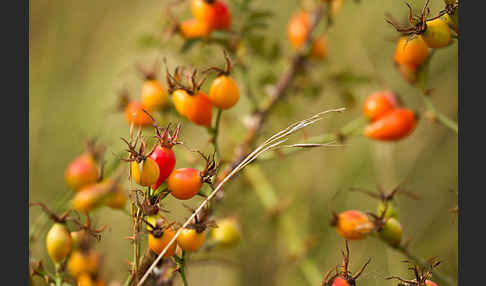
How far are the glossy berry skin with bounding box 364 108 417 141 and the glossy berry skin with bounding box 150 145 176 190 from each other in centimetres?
69

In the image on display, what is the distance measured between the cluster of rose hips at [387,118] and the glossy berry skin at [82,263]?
0.81 meters

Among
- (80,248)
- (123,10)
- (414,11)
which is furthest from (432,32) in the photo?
(123,10)

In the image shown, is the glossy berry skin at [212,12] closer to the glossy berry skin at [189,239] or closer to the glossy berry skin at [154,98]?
the glossy berry skin at [154,98]

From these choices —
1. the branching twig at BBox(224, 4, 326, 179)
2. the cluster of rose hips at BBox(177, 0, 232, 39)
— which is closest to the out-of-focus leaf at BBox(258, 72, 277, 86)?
the branching twig at BBox(224, 4, 326, 179)

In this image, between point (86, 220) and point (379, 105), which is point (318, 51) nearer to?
point (379, 105)

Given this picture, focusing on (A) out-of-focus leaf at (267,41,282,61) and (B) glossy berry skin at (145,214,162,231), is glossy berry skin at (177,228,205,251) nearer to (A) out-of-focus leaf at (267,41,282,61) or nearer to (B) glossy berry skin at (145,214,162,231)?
(B) glossy berry skin at (145,214,162,231)

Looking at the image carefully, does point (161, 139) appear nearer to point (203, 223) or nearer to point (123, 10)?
point (203, 223)

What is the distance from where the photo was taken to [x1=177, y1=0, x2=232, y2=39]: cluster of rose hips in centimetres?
131

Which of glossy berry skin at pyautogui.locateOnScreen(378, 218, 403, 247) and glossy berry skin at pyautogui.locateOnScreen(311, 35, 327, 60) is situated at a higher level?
glossy berry skin at pyautogui.locateOnScreen(311, 35, 327, 60)

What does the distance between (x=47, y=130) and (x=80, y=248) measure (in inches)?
49.7

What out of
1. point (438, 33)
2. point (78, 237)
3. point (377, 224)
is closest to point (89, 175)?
point (78, 237)

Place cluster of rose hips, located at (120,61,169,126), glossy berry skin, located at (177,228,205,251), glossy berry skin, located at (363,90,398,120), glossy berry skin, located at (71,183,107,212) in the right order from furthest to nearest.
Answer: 1. glossy berry skin, located at (363,90,398,120)
2. cluster of rose hips, located at (120,61,169,126)
3. glossy berry skin, located at (177,228,205,251)
4. glossy berry skin, located at (71,183,107,212)

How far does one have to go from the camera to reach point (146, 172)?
83cm

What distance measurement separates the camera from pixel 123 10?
2494 millimetres
